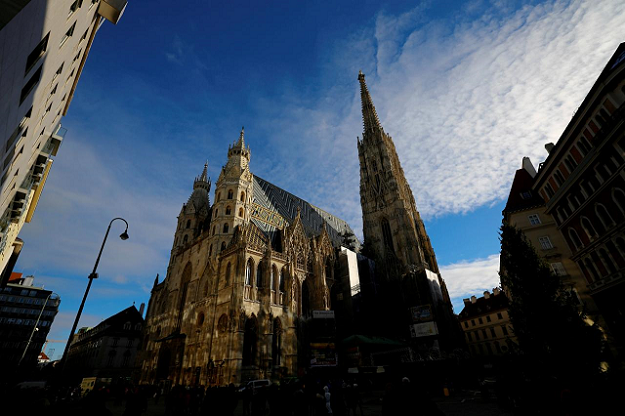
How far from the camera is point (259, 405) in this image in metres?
11.9

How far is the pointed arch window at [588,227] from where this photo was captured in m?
18.6

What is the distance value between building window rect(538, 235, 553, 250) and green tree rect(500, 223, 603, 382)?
8.04m

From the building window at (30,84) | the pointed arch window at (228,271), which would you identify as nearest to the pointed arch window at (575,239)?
the pointed arch window at (228,271)

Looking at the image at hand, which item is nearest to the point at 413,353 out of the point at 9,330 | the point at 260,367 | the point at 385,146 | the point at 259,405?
the point at 260,367

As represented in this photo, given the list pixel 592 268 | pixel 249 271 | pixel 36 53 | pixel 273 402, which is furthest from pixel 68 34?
pixel 592 268

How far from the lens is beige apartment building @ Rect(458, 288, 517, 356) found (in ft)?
154

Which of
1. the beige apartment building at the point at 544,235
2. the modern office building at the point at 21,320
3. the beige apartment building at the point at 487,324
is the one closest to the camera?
the beige apartment building at the point at 544,235

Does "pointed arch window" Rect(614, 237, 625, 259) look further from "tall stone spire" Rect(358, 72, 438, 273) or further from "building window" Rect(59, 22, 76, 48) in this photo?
"building window" Rect(59, 22, 76, 48)

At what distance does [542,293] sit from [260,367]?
23.1 meters

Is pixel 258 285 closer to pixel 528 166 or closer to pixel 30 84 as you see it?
pixel 30 84

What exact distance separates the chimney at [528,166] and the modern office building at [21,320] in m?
85.4

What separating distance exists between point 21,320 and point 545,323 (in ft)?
310

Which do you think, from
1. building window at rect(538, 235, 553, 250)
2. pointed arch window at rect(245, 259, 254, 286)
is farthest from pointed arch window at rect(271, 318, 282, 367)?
building window at rect(538, 235, 553, 250)

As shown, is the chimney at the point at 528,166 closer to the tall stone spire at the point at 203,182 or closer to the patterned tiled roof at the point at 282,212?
the patterned tiled roof at the point at 282,212
